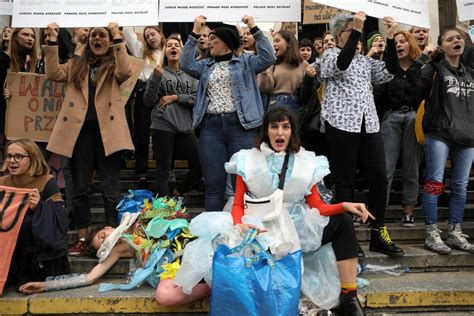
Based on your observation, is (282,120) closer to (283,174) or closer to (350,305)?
(283,174)

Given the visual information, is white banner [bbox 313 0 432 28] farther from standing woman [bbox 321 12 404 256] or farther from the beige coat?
the beige coat

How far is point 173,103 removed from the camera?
5758mm

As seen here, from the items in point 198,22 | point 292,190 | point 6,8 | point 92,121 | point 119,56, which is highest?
point 6,8

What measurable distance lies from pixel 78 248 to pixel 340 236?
2380 millimetres

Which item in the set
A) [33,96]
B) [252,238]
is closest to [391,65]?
[252,238]

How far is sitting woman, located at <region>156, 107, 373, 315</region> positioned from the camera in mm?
3932

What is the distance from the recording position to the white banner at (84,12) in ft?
15.4

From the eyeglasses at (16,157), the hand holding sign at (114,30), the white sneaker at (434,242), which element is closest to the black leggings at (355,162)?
the white sneaker at (434,242)

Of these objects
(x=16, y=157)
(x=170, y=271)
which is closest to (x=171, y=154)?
(x=16, y=157)

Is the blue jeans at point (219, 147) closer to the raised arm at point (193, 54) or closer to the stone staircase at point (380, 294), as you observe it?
the raised arm at point (193, 54)

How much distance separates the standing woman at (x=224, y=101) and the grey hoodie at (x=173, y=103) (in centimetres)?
76

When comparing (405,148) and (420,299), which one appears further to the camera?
(405,148)

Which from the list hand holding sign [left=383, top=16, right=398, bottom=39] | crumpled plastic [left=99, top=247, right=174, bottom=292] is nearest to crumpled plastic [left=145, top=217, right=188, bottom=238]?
crumpled plastic [left=99, top=247, right=174, bottom=292]

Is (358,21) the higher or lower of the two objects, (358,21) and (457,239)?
the higher
